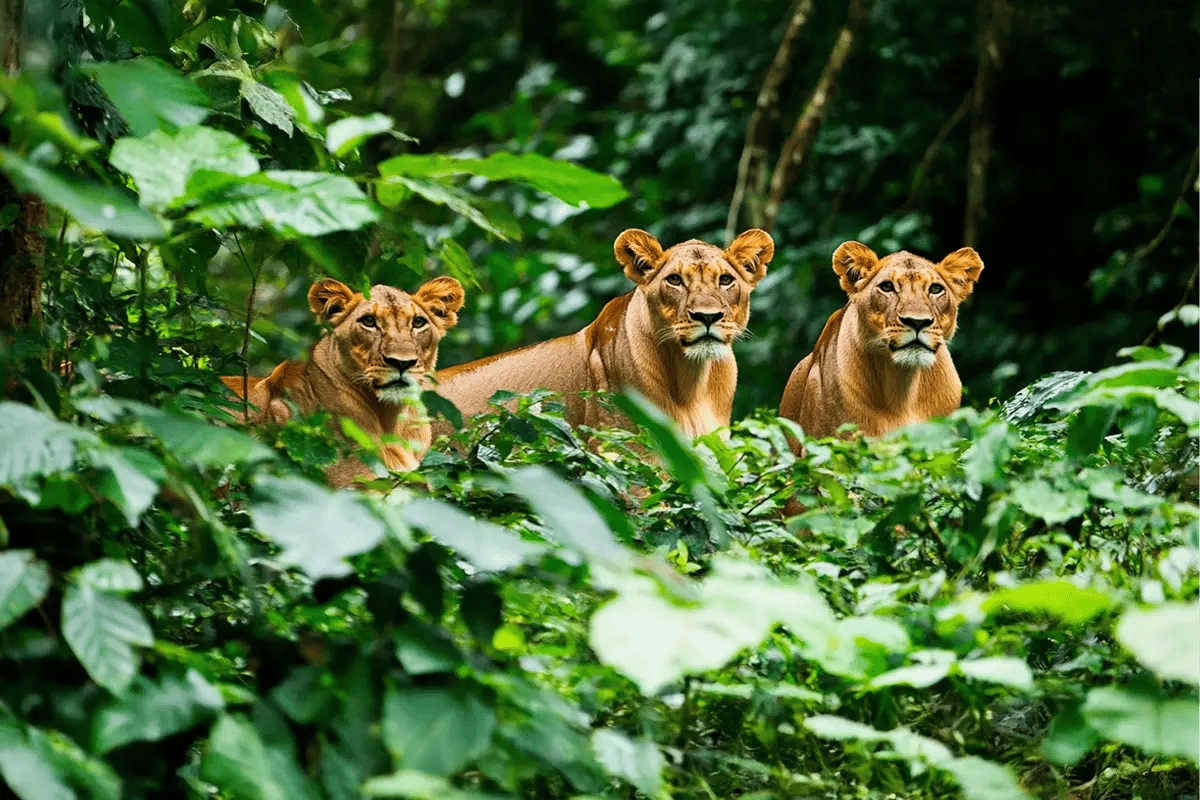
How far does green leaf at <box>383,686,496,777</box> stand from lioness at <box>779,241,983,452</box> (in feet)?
12.0

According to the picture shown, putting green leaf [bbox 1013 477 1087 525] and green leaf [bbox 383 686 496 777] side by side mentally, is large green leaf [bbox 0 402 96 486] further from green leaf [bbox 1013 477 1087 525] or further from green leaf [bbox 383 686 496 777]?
green leaf [bbox 1013 477 1087 525]

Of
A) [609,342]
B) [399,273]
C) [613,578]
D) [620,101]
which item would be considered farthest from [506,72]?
[613,578]

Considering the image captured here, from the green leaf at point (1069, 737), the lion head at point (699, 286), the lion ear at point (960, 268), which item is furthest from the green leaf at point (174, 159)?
the lion ear at point (960, 268)

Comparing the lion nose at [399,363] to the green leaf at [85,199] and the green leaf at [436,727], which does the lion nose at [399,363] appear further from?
the green leaf at [436,727]

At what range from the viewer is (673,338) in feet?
19.2

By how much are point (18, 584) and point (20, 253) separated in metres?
1.31

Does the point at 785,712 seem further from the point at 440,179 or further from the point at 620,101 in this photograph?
the point at 620,101

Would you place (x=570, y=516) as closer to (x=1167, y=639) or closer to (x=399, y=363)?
(x=1167, y=639)

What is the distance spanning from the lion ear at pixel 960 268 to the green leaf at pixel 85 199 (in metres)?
4.08

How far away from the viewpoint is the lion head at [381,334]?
5.62 metres

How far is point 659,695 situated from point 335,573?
1.03 m

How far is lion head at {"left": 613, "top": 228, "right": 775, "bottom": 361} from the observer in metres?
5.80

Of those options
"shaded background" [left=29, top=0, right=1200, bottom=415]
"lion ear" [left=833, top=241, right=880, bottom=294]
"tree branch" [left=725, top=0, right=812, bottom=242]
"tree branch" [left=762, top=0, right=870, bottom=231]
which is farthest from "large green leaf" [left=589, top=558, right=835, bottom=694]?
"shaded background" [left=29, top=0, right=1200, bottom=415]

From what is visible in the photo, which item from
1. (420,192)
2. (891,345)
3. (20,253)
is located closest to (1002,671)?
(420,192)
